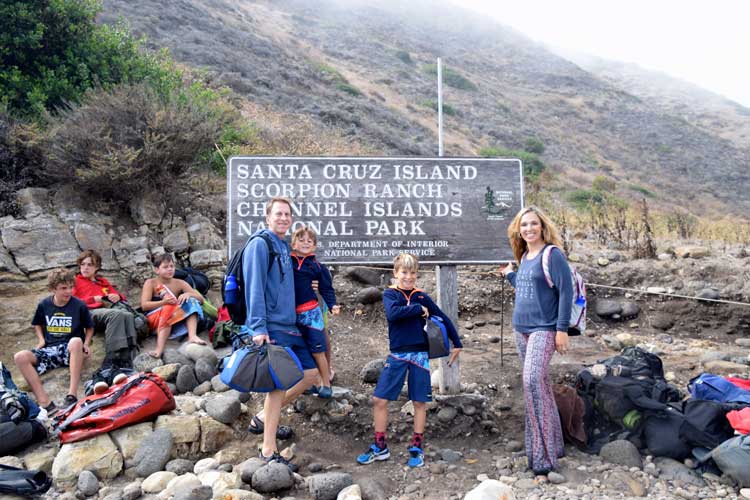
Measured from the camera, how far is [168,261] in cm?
564

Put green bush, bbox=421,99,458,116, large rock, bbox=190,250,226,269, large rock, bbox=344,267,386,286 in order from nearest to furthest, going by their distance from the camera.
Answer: large rock, bbox=190,250,226,269
large rock, bbox=344,267,386,286
green bush, bbox=421,99,458,116

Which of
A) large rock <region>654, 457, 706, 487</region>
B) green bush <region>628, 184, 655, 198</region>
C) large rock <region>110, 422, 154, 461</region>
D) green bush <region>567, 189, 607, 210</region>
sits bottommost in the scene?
large rock <region>654, 457, 706, 487</region>

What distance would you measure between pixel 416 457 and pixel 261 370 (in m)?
1.27

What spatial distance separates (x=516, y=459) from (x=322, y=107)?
1784 cm

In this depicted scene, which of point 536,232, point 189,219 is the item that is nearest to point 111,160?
point 189,219

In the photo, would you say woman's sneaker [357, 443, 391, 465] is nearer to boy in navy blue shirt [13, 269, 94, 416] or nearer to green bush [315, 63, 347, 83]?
boy in navy blue shirt [13, 269, 94, 416]

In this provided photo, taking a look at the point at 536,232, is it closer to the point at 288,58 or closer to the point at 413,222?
the point at 413,222

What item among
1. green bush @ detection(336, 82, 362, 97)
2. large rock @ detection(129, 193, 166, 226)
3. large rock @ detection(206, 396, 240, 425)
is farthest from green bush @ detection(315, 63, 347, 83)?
large rock @ detection(206, 396, 240, 425)

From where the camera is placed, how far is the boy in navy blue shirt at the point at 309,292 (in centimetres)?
422

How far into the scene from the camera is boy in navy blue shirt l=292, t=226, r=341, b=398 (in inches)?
166

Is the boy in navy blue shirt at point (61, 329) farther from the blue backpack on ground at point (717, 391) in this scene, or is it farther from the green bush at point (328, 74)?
the green bush at point (328, 74)

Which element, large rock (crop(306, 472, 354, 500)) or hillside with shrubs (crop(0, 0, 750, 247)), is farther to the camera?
hillside with shrubs (crop(0, 0, 750, 247))

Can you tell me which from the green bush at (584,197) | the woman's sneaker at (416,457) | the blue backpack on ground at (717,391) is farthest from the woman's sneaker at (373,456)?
the green bush at (584,197)

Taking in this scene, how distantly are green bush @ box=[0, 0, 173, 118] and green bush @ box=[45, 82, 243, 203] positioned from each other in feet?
2.89
